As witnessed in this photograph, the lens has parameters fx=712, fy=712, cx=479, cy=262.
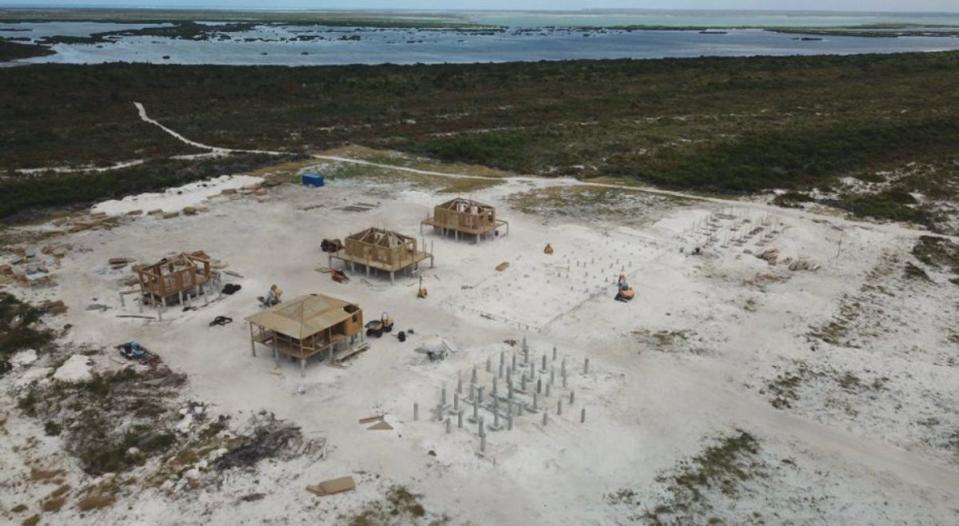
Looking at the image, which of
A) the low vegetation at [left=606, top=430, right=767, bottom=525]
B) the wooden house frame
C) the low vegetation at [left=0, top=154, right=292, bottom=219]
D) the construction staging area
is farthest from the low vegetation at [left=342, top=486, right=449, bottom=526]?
the low vegetation at [left=0, top=154, right=292, bottom=219]

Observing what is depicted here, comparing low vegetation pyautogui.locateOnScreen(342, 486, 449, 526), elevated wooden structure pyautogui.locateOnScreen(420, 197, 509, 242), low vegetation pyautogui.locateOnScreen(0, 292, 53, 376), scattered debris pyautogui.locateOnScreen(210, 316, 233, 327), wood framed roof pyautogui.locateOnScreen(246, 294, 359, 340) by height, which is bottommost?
low vegetation pyautogui.locateOnScreen(0, 292, 53, 376)

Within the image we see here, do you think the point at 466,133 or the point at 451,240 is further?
the point at 466,133

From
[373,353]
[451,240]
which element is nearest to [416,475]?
[373,353]

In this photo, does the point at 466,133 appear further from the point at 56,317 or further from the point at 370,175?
the point at 56,317

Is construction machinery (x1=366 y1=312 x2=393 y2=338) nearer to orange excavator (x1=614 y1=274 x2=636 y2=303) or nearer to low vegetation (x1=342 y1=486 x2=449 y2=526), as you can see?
low vegetation (x1=342 y1=486 x2=449 y2=526)

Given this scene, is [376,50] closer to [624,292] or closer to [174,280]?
[174,280]

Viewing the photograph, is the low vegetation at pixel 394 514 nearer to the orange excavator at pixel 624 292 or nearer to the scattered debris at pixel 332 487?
the scattered debris at pixel 332 487
